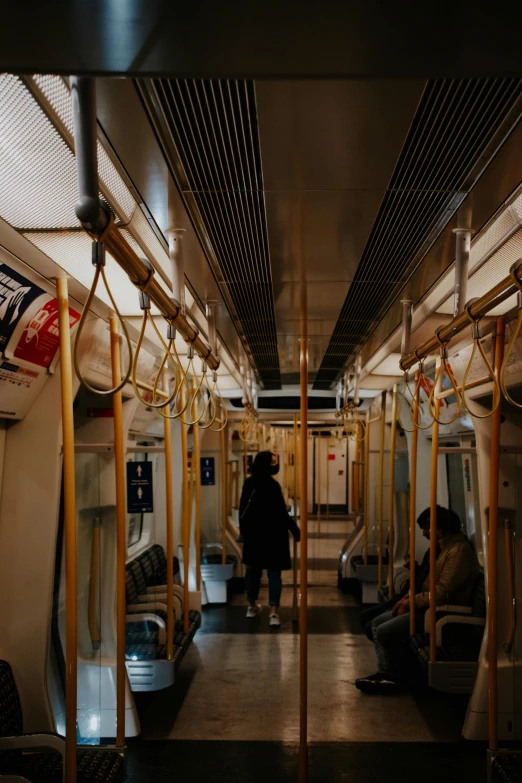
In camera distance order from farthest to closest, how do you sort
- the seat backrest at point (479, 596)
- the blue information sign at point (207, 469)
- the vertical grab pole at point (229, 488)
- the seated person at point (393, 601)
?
1. the vertical grab pole at point (229, 488)
2. the blue information sign at point (207, 469)
3. the seated person at point (393, 601)
4. the seat backrest at point (479, 596)

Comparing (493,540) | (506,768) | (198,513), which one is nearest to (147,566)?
(198,513)

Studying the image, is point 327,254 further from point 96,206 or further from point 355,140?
point 96,206

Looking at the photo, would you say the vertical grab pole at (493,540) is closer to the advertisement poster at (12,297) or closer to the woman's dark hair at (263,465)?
the advertisement poster at (12,297)

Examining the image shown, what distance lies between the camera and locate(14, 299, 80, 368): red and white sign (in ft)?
10.4

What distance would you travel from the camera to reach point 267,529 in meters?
7.61

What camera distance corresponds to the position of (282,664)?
6.23 m

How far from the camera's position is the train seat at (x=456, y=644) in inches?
176

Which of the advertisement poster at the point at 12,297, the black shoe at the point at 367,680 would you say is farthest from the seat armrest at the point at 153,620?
the advertisement poster at the point at 12,297

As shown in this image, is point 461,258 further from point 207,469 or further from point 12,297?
point 207,469

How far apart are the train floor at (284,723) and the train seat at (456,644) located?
43cm

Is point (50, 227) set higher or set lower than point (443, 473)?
higher

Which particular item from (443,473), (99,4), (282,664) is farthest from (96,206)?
(443,473)

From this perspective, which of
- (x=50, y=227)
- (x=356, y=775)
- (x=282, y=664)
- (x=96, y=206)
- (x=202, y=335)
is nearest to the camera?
(x=96, y=206)

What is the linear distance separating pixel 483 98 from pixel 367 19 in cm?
66
